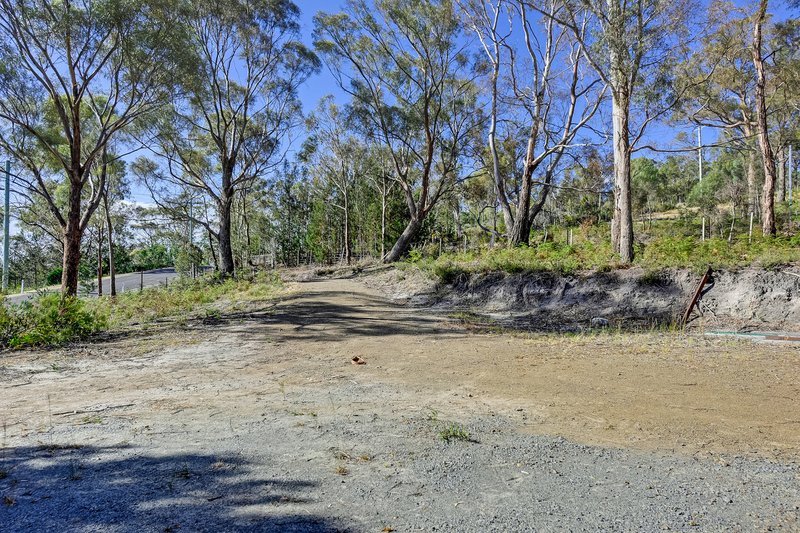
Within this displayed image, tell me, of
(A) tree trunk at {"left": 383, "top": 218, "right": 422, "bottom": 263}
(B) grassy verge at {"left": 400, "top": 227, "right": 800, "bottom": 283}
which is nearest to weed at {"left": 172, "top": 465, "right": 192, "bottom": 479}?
(B) grassy verge at {"left": 400, "top": 227, "right": 800, "bottom": 283}

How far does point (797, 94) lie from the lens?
20.7m

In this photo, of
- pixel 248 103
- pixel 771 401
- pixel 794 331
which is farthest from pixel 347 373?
pixel 248 103

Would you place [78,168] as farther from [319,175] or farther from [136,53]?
[319,175]

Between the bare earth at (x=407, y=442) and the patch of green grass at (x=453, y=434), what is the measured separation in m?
0.04

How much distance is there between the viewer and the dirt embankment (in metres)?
9.09

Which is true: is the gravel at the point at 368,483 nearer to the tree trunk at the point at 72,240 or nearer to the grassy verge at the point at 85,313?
the grassy verge at the point at 85,313

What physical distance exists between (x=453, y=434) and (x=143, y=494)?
211cm

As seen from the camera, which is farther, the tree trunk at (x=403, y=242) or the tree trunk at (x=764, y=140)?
the tree trunk at (x=403, y=242)

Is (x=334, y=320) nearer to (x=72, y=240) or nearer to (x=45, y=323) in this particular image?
(x=45, y=323)

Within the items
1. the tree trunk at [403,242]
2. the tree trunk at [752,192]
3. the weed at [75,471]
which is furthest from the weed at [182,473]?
the tree trunk at [752,192]

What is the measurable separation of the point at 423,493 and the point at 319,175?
35210 millimetres

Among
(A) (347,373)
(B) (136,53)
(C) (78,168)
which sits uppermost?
(B) (136,53)

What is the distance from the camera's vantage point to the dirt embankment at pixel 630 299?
9086 mm

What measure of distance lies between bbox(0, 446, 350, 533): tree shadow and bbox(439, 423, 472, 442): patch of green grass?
115 centimetres
